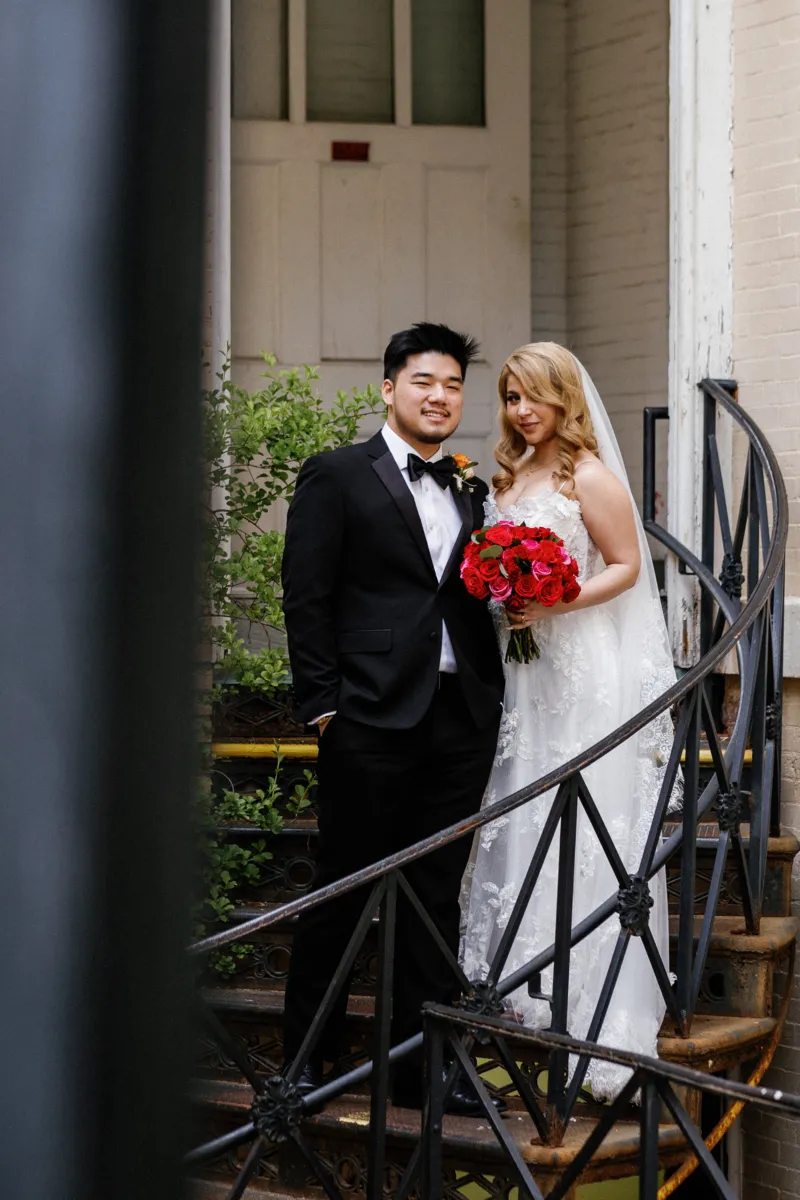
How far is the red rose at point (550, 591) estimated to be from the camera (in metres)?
3.27

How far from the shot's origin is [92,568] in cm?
29

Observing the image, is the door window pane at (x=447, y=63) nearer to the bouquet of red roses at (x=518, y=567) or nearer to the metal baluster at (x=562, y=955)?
the bouquet of red roses at (x=518, y=567)

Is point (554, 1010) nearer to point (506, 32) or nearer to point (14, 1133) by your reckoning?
point (14, 1133)

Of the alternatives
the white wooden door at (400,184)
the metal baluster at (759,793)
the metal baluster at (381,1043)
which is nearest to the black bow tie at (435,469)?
the metal baluster at (381,1043)

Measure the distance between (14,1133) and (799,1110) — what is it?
224 cm

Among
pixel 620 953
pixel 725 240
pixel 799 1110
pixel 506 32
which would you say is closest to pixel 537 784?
pixel 620 953

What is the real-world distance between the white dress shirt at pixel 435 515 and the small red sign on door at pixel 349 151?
9.88 feet

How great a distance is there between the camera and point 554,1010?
Result: 3.23m

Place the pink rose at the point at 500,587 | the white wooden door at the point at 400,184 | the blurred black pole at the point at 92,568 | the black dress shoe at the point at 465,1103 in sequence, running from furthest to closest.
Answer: the white wooden door at the point at 400,184 < the black dress shoe at the point at 465,1103 < the pink rose at the point at 500,587 < the blurred black pole at the point at 92,568

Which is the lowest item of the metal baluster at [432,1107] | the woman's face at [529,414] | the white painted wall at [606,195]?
the metal baluster at [432,1107]

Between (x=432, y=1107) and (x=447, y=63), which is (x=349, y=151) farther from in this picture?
(x=432, y=1107)

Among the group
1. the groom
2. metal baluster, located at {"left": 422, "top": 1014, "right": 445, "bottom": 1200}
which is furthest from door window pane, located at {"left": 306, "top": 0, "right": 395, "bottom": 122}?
metal baluster, located at {"left": 422, "top": 1014, "right": 445, "bottom": 1200}

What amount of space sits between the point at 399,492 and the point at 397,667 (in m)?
0.40

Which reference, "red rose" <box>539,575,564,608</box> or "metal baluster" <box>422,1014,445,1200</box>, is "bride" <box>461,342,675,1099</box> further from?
"metal baluster" <box>422,1014,445,1200</box>
